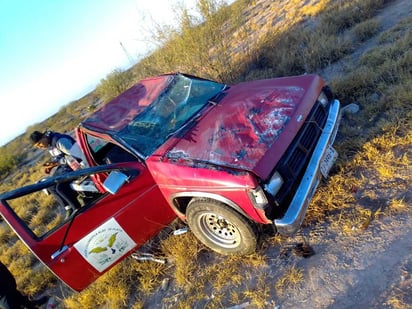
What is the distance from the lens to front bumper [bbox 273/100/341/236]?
2.69m

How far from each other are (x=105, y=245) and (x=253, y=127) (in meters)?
1.98

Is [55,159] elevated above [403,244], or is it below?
above

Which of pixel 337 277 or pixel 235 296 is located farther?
pixel 235 296

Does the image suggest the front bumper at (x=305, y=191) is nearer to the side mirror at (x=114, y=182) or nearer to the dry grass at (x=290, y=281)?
the dry grass at (x=290, y=281)

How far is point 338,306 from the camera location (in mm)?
2443

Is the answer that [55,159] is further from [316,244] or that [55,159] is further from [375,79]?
[375,79]

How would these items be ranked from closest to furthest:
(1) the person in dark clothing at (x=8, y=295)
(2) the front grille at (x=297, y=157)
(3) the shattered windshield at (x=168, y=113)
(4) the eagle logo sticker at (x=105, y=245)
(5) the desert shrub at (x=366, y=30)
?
(2) the front grille at (x=297, y=157) < (4) the eagle logo sticker at (x=105, y=245) < (3) the shattered windshield at (x=168, y=113) < (1) the person in dark clothing at (x=8, y=295) < (5) the desert shrub at (x=366, y=30)

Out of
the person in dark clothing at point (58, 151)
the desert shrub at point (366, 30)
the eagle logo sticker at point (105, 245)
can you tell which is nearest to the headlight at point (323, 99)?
the eagle logo sticker at point (105, 245)

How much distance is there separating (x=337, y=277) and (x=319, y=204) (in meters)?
0.93

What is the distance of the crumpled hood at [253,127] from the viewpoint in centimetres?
286

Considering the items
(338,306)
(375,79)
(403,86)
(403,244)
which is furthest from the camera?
(375,79)

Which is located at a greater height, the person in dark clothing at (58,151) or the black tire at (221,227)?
the person in dark clothing at (58,151)

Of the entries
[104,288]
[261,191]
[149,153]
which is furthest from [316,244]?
[104,288]

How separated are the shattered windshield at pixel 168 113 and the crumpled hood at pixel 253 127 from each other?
0.27 m
